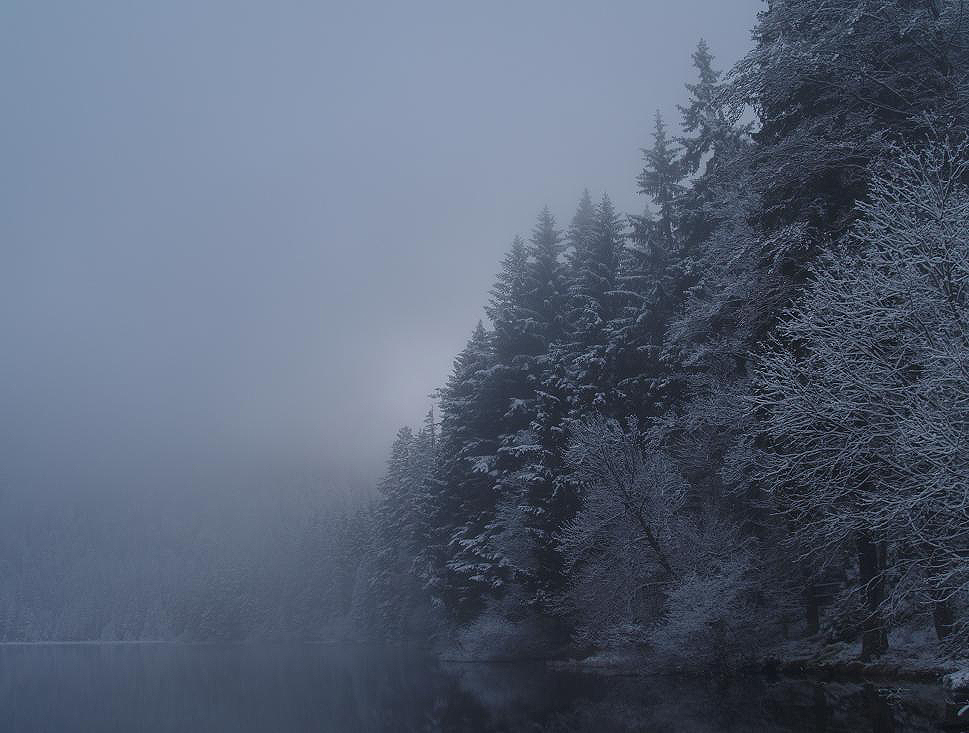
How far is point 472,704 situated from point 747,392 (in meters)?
12.1

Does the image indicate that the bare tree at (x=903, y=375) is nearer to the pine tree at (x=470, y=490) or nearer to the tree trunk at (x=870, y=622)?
the tree trunk at (x=870, y=622)

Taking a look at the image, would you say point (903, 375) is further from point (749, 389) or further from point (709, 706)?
point (709, 706)

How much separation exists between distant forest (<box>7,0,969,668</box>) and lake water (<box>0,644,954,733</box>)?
6.14ft

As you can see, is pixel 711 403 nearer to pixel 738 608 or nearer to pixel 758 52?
pixel 738 608

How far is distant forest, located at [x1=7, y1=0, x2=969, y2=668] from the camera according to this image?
11688 millimetres

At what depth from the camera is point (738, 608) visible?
22.3 metres

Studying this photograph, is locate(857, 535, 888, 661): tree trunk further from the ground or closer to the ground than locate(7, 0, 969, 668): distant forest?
closer to the ground

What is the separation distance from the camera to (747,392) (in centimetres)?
2022

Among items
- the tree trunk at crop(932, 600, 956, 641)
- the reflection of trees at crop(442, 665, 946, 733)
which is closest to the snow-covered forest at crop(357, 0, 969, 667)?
the tree trunk at crop(932, 600, 956, 641)

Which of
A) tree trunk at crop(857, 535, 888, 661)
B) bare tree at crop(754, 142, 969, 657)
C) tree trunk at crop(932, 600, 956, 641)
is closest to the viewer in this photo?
bare tree at crop(754, 142, 969, 657)

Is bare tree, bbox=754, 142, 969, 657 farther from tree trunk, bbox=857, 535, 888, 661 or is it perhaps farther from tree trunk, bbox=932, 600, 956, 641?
tree trunk, bbox=857, 535, 888, 661

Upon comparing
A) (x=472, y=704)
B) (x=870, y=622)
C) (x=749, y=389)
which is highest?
(x=749, y=389)

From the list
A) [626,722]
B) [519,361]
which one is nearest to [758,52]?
[626,722]

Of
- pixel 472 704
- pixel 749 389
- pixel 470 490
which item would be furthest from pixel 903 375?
pixel 470 490
